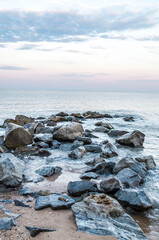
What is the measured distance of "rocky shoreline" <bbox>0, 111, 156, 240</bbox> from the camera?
5.57 meters

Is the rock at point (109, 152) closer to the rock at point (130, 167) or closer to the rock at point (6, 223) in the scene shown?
the rock at point (130, 167)

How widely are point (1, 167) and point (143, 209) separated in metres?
5.19

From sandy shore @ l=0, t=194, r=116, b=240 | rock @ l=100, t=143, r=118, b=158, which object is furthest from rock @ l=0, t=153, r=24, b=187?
rock @ l=100, t=143, r=118, b=158

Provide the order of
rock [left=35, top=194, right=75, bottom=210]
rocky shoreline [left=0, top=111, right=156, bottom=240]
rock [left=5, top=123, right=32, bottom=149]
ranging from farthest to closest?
rock [left=5, top=123, right=32, bottom=149] → rock [left=35, top=194, right=75, bottom=210] → rocky shoreline [left=0, top=111, right=156, bottom=240]

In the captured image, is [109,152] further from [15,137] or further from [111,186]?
[15,137]

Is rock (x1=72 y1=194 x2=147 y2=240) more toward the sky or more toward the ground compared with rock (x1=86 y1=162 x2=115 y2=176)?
more toward the sky

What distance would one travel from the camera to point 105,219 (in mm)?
5645

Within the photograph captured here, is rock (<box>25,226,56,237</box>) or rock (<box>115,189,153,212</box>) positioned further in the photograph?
rock (<box>115,189,153,212</box>)

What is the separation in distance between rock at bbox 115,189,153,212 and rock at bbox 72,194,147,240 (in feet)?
2.19

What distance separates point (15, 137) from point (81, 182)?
7421mm

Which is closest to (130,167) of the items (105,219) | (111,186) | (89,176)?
(89,176)

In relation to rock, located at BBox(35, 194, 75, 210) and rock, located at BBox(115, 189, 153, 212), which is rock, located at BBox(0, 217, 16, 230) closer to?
rock, located at BBox(35, 194, 75, 210)

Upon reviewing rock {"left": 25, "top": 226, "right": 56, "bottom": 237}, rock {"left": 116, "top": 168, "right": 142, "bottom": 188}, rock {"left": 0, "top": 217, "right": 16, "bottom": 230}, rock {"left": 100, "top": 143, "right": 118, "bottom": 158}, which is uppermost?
rock {"left": 0, "top": 217, "right": 16, "bottom": 230}

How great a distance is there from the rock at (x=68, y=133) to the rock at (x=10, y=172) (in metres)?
6.83
